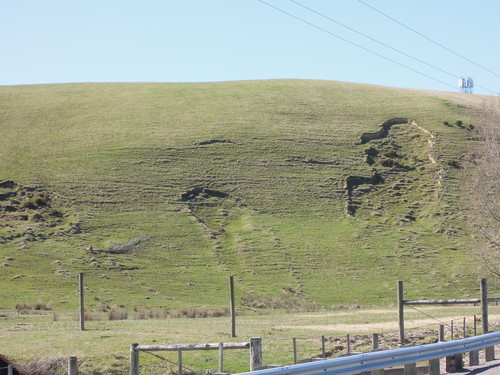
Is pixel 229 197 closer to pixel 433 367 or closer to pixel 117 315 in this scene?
pixel 117 315

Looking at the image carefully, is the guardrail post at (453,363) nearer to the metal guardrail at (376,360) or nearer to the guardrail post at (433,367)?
the metal guardrail at (376,360)

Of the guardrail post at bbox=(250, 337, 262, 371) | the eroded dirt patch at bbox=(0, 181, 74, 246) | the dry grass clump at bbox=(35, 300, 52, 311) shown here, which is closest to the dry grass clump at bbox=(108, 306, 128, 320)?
the dry grass clump at bbox=(35, 300, 52, 311)

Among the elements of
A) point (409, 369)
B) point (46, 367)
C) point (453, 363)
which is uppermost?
point (409, 369)

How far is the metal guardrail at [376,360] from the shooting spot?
1142 cm

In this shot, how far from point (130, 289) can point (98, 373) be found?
27723 mm

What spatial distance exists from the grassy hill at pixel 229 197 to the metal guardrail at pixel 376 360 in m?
29.6

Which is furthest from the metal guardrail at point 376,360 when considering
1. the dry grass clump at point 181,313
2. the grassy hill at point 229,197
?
the grassy hill at point 229,197

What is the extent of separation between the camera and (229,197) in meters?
70.3

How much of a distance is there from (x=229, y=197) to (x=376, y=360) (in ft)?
188

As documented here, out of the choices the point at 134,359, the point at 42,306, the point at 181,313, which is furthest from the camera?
the point at 42,306

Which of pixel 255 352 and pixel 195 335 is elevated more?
pixel 255 352

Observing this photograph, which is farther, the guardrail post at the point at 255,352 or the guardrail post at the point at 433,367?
the guardrail post at the point at 433,367

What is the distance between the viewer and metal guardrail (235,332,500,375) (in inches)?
450

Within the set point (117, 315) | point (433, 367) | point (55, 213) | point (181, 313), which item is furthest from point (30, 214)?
point (433, 367)
